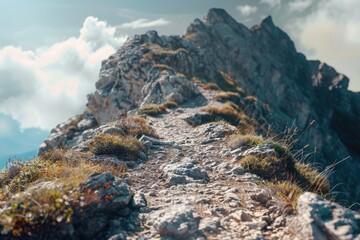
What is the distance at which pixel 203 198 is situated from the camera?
904 centimetres

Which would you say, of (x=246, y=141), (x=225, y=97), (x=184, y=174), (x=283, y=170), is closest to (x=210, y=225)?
(x=184, y=174)

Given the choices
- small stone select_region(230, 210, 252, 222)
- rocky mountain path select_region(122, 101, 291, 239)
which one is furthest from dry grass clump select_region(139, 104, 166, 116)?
small stone select_region(230, 210, 252, 222)

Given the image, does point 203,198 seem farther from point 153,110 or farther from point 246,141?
point 153,110

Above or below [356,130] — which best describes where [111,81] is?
above

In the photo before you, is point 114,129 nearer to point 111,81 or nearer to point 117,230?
point 117,230

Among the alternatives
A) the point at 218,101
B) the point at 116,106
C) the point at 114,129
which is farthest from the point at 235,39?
the point at 114,129

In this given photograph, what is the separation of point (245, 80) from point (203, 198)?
98935mm

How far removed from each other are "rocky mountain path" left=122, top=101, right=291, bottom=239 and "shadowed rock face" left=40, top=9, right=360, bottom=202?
19584 millimetres

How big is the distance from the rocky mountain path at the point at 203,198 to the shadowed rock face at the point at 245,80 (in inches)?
771

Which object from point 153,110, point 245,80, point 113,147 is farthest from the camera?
point 245,80

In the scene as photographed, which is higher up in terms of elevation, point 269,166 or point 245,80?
point 245,80

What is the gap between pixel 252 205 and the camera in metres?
8.63

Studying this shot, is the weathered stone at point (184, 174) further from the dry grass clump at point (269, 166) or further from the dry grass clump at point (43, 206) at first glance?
the dry grass clump at point (43, 206)

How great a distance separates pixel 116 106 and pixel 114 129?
3534 centimetres
